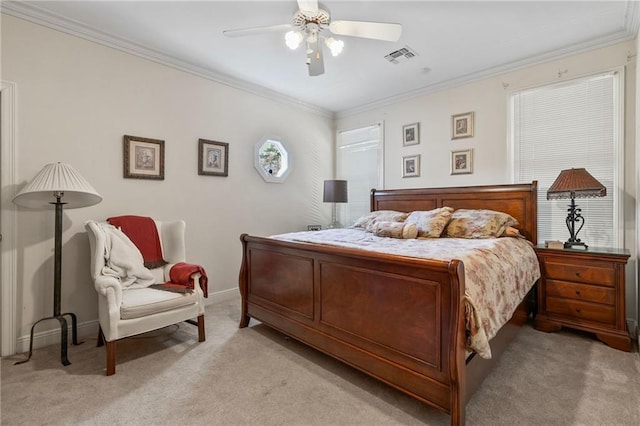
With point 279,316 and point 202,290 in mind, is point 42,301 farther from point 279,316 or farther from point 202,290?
point 279,316

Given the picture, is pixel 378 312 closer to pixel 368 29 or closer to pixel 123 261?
pixel 368 29

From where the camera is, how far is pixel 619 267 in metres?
2.53

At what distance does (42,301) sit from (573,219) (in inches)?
194

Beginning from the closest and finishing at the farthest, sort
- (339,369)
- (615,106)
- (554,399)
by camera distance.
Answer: (554,399) → (339,369) → (615,106)

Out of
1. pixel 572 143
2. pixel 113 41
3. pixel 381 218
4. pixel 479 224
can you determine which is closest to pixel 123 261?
pixel 113 41

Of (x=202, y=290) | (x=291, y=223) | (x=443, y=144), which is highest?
(x=443, y=144)

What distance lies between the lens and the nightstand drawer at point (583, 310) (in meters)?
A: 2.57

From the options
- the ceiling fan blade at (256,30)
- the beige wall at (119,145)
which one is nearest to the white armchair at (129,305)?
the beige wall at (119,145)

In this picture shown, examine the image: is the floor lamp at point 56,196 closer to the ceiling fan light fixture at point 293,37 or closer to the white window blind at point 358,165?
the ceiling fan light fixture at point 293,37

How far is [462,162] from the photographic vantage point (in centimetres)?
390

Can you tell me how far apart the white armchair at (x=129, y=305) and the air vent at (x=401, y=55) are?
3020 millimetres

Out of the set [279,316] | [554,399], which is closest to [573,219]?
[554,399]

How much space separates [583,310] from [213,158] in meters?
4.14

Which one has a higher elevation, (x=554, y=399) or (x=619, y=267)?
(x=619, y=267)
